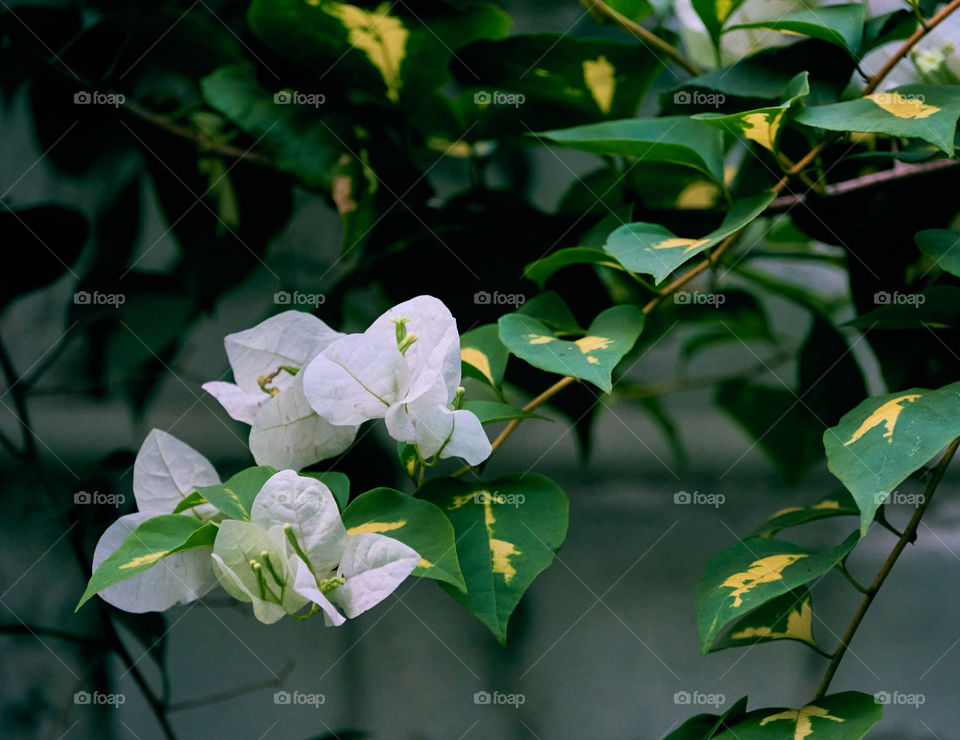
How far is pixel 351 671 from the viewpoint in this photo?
75 centimetres

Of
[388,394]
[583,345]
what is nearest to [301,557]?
[388,394]

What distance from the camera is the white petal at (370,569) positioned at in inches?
15.3

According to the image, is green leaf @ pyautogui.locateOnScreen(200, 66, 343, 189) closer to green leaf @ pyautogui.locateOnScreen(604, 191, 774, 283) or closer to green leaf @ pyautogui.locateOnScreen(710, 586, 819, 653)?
green leaf @ pyautogui.locateOnScreen(604, 191, 774, 283)

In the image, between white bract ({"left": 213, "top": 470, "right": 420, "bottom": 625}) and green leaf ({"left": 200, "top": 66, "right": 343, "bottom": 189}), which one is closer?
white bract ({"left": 213, "top": 470, "right": 420, "bottom": 625})

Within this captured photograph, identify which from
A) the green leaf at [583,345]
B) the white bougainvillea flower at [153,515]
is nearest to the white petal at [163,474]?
the white bougainvillea flower at [153,515]

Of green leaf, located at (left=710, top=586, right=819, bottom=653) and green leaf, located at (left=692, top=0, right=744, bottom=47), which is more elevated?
green leaf, located at (left=692, top=0, right=744, bottom=47)

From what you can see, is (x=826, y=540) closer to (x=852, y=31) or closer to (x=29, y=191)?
(x=852, y=31)

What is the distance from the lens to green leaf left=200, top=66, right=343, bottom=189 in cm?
67

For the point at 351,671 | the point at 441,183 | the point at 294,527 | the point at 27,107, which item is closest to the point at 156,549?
the point at 294,527

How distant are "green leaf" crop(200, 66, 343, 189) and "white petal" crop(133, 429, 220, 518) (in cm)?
30

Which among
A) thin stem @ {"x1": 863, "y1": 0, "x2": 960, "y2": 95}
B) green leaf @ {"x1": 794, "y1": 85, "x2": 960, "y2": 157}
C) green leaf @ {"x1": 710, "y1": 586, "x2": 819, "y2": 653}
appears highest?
thin stem @ {"x1": 863, "y1": 0, "x2": 960, "y2": 95}

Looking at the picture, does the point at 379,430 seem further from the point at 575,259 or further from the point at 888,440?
the point at 888,440

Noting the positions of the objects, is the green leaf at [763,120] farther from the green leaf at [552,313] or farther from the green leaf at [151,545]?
the green leaf at [151,545]

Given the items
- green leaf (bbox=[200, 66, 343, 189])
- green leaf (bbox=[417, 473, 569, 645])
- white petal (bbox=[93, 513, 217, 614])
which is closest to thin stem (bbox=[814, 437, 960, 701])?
green leaf (bbox=[417, 473, 569, 645])
